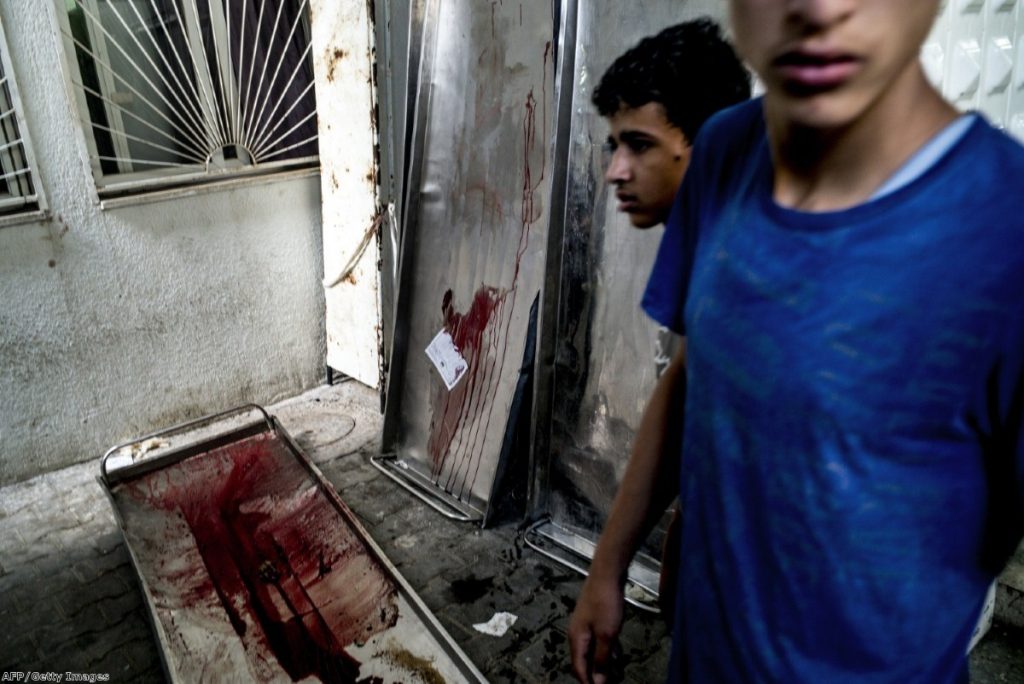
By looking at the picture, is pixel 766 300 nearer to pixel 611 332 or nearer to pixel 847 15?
pixel 847 15

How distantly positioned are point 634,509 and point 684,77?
1.17 metres

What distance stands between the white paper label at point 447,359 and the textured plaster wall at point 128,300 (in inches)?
55.1

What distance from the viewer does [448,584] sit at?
8.49 feet

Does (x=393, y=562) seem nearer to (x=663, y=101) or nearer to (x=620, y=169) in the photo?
(x=620, y=169)

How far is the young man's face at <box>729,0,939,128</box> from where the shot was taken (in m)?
0.60

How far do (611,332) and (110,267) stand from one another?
2.61m

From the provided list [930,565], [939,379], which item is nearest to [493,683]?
[930,565]

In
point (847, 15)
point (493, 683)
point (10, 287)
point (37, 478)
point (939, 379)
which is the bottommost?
point (37, 478)

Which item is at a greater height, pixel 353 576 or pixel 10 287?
pixel 10 287

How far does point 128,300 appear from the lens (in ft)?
11.4

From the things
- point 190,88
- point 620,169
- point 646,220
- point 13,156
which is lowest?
point 13,156

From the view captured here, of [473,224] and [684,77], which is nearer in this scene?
[684,77]

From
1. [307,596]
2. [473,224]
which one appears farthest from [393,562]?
[473,224]

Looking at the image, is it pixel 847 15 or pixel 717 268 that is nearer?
pixel 847 15
